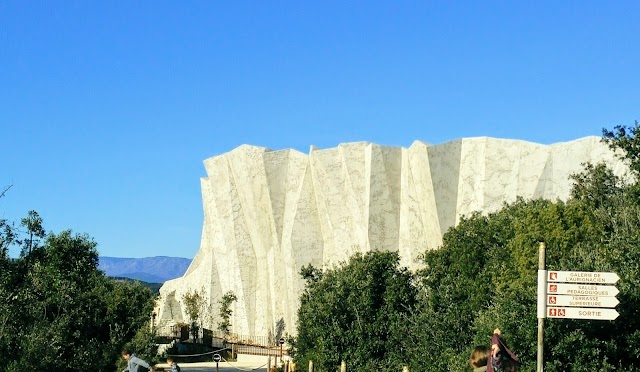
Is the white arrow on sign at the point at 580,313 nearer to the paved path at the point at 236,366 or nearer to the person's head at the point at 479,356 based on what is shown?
the person's head at the point at 479,356

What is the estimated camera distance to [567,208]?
30484mm

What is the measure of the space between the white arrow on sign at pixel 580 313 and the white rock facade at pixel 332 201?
41.1 metres

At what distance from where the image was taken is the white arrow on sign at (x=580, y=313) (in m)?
10.7

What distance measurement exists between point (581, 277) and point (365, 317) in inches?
929

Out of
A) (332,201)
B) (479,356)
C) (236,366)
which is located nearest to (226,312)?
(332,201)

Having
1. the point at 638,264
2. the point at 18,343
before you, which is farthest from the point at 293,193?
the point at 638,264

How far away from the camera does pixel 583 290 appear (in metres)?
10.8

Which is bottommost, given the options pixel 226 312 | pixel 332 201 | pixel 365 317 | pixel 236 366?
pixel 236 366

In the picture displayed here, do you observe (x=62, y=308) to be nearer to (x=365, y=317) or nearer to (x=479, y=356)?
(x=365, y=317)

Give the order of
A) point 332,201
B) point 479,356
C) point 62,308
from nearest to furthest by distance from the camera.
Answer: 1. point 479,356
2. point 62,308
3. point 332,201

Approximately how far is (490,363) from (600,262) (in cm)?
961

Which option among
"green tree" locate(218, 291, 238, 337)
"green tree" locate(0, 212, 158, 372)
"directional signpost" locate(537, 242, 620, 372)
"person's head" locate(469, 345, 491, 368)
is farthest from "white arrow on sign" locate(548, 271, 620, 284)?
"green tree" locate(218, 291, 238, 337)

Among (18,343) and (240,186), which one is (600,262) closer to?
(18,343)

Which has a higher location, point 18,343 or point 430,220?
point 430,220
